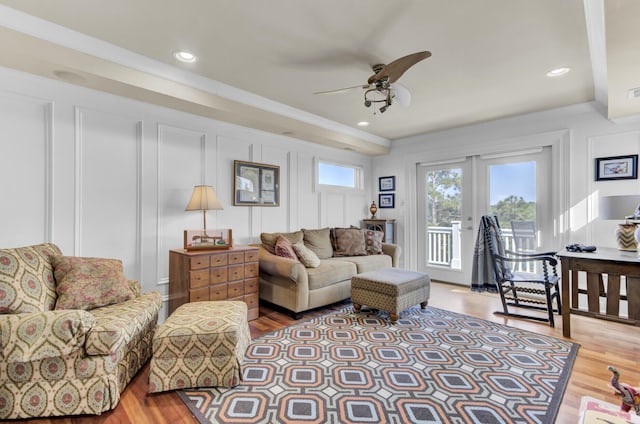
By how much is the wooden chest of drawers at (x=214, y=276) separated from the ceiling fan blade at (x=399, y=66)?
84.8 inches

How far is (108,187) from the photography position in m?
2.81

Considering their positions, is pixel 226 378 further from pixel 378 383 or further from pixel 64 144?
pixel 64 144

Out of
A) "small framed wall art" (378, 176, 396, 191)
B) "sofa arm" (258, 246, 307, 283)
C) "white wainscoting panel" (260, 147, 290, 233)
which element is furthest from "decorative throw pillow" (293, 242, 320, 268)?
"small framed wall art" (378, 176, 396, 191)

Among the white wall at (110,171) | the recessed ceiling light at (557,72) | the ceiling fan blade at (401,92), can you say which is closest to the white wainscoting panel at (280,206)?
Result: the white wall at (110,171)

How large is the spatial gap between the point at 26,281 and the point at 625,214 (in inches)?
191

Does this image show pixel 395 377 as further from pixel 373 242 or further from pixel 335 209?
pixel 335 209

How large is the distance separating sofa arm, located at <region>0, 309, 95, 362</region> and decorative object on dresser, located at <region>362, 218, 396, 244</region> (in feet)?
14.0

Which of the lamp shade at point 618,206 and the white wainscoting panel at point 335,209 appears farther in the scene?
the white wainscoting panel at point 335,209

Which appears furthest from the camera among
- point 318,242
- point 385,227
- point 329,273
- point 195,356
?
point 385,227

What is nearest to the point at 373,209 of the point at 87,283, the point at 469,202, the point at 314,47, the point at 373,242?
the point at 373,242

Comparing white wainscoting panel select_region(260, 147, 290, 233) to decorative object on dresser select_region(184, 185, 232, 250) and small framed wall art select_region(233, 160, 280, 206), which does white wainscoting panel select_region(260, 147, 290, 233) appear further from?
decorative object on dresser select_region(184, 185, 232, 250)

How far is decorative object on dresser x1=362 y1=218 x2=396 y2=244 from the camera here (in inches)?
205

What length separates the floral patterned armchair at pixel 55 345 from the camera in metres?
1.62

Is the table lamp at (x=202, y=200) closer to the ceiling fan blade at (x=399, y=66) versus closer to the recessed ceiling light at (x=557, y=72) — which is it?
the ceiling fan blade at (x=399, y=66)
